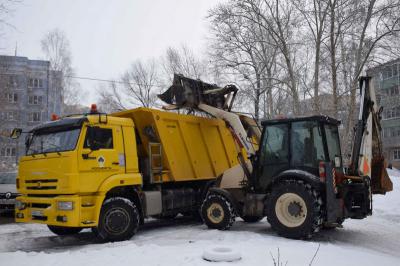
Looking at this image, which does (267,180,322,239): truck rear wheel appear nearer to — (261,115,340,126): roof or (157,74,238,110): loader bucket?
(261,115,340,126): roof

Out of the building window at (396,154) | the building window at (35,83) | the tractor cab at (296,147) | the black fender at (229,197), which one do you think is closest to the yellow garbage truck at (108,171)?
the black fender at (229,197)

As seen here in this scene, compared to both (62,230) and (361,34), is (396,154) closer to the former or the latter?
(361,34)

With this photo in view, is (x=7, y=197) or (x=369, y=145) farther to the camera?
(x=7, y=197)

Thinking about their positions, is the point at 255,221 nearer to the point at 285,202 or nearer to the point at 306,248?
the point at 285,202

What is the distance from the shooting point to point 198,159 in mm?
11562

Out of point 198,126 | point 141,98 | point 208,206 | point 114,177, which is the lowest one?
point 208,206

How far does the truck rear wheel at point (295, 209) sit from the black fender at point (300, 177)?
9 cm

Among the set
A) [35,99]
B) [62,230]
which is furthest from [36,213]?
[35,99]

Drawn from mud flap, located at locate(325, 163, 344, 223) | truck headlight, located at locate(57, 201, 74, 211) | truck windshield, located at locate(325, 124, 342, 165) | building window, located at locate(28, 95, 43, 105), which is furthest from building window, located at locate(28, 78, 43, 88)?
mud flap, located at locate(325, 163, 344, 223)

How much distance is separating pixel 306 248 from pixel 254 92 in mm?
21962

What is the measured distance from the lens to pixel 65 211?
27.0 ft

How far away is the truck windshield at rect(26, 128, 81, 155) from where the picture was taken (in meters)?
8.66

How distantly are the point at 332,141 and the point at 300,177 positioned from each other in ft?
5.08

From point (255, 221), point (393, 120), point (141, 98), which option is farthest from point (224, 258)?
point (393, 120)
